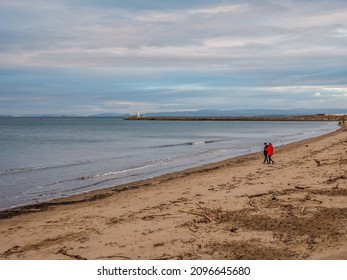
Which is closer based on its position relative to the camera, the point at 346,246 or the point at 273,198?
the point at 346,246

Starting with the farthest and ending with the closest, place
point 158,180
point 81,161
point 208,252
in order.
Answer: point 81,161 → point 158,180 → point 208,252

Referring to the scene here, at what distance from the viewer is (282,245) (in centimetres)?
687

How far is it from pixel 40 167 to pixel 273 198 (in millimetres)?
17172

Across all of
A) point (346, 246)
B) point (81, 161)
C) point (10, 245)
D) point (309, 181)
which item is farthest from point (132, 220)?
point (81, 161)

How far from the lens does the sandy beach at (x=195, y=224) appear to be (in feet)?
22.3

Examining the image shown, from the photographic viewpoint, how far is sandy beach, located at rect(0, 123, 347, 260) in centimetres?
679

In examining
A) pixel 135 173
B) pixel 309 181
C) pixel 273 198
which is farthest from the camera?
pixel 135 173

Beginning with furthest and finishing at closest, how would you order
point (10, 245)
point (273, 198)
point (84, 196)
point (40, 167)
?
point (40, 167) < point (84, 196) < point (273, 198) < point (10, 245)

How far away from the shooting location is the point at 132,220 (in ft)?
30.0

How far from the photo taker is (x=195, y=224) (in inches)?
328

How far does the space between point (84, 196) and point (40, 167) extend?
1072 centimetres
